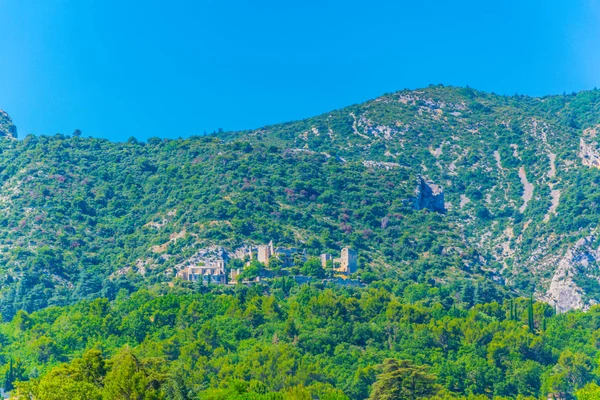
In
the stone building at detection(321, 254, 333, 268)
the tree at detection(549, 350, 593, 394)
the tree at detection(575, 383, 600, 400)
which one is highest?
the stone building at detection(321, 254, 333, 268)

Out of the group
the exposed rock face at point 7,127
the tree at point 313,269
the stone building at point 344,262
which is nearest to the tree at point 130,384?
the tree at point 313,269

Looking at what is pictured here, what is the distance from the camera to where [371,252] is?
13850cm

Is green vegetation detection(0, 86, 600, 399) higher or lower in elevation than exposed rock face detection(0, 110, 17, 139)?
lower

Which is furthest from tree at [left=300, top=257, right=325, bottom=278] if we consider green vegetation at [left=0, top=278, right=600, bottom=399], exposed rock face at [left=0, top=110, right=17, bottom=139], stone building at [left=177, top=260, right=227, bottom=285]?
exposed rock face at [left=0, top=110, right=17, bottom=139]

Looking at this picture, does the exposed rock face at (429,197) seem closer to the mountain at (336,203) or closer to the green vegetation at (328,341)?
the mountain at (336,203)

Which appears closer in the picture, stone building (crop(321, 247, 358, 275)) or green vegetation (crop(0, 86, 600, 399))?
green vegetation (crop(0, 86, 600, 399))

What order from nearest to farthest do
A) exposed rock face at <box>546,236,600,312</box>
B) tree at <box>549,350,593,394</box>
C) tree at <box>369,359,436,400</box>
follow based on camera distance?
tree at <box>369,359,436,400</box> → tree at <box>549,350,593,394</box> → exposed rock face at <box>546,236,600,312</box>

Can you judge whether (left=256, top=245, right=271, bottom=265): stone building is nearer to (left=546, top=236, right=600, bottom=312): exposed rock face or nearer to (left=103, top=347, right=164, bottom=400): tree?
(left=546, top=236, right=600, bottom=312): exposed rock face

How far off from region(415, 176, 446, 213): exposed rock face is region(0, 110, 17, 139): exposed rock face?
57352mm

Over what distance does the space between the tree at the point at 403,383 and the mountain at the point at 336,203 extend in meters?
39.5

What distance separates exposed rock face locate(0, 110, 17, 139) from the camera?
569 feet

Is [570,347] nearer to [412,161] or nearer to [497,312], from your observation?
[497,312]

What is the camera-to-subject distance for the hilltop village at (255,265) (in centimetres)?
12412

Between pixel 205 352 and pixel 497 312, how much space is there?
1359 inches
